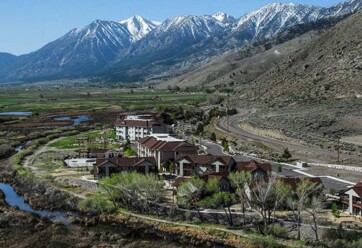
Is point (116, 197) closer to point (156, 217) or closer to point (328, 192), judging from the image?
point (156, 217)

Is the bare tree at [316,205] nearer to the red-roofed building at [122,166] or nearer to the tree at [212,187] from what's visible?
the tree at [212,187]

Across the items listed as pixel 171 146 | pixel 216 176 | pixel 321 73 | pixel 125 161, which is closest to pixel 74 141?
pixel 171 146

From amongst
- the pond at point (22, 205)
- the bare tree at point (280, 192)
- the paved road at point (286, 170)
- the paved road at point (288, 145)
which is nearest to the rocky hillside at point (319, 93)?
the paved road at point (288, 145)

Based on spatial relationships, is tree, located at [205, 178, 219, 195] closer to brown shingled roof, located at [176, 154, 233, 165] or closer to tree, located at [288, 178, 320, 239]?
tree, located at [288, 178, 320, 239]

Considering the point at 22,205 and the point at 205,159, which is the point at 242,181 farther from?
the point at 22,205

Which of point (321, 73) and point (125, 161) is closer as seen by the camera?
point (125, 161)

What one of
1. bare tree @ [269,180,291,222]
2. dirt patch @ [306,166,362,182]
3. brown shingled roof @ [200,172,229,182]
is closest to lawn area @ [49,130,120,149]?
dirt patch @ [306,166,362,182]
